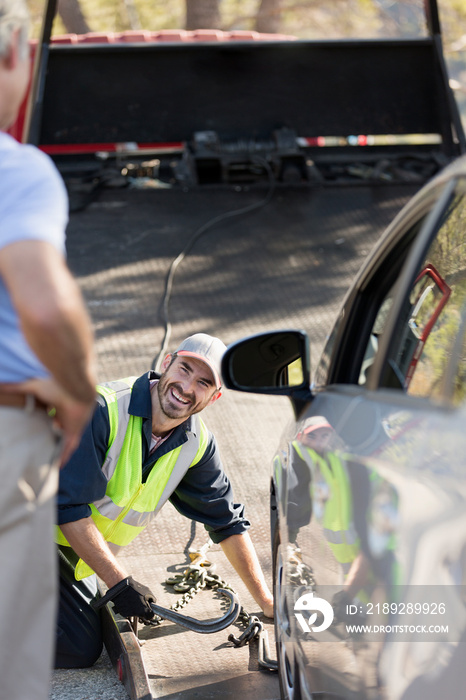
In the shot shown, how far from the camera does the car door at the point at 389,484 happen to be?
54.6 inches

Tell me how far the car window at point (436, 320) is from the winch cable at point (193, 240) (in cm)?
264

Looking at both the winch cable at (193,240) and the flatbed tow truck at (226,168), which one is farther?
the flatbed tow truck at (226,168)

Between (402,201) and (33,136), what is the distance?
10.5 ft

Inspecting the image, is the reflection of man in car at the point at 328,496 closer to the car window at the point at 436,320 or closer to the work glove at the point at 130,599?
the car window at the point at 436,320

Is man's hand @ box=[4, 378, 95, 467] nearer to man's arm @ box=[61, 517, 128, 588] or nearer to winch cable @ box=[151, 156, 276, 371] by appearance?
man's arm @ box=[61, 517, 128, 588]

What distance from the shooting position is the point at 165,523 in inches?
160

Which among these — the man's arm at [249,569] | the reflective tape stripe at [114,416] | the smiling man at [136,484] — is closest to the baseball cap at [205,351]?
the smiling man at [136,484]

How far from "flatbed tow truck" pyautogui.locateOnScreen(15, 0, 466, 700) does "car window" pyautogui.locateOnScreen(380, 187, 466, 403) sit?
8.09ft

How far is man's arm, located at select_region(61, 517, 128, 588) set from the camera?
301cm

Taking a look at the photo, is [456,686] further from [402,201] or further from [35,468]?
[402,201]

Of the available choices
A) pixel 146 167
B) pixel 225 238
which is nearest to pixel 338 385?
pixel 225 238

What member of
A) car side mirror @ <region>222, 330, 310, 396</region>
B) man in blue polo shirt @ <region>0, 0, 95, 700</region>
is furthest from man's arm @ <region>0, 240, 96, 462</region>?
car side mirror @ <region>222, 330, 310, 396</region>

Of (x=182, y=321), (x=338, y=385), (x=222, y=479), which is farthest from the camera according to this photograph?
(x=182, y=321)

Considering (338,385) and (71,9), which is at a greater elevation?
(338,385)
